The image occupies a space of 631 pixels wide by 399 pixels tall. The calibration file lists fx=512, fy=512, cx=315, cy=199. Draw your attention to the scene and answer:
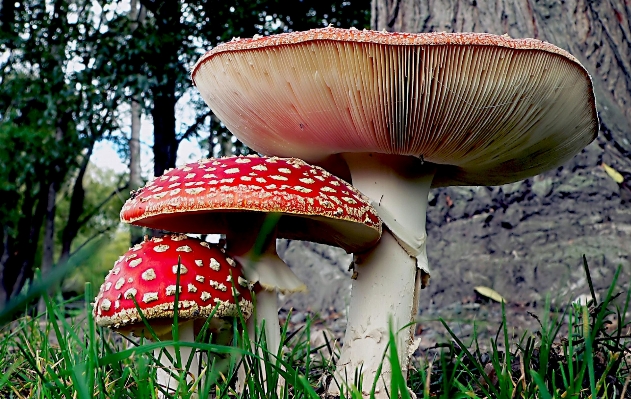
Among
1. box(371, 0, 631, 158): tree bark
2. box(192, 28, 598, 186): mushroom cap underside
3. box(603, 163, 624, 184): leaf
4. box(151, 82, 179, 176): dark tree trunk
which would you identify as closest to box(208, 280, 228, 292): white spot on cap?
box(192, 28, 598, 186): mushroom cap underside

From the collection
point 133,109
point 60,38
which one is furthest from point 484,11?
point 133,109

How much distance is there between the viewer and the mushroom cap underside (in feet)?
4.37

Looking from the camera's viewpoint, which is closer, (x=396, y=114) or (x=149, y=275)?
(x=149, y=275)

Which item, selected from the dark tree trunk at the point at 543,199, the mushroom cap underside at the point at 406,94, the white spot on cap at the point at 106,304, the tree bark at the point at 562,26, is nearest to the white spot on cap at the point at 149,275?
the white spot on cap at the point at 106,304

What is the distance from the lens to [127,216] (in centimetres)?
143

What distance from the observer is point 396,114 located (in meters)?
1.53

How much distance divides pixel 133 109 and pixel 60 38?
9.26 feet

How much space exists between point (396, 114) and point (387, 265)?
1.71ft

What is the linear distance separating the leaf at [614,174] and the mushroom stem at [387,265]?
6.68 ft

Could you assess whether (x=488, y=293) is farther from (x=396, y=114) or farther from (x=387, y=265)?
(x=396, y=114)

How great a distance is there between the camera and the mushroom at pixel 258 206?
4.38 ft

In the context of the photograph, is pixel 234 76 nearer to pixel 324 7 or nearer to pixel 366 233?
pixel 366 233

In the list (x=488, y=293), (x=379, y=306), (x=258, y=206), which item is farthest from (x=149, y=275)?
(x=488, y=293)

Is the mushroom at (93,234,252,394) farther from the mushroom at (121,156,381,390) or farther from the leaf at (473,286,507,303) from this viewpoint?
the leaf at (473,286,507,303)
